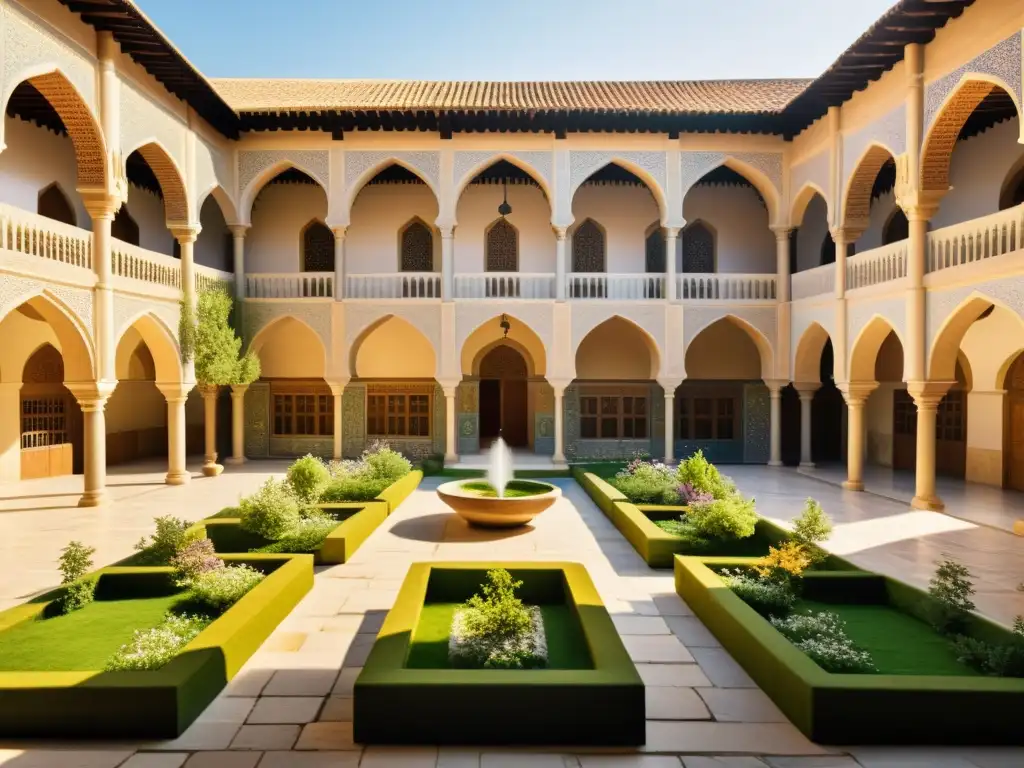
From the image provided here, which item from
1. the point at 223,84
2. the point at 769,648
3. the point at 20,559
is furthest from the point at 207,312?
the point at 769,648

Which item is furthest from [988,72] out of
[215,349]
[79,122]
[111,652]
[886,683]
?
[215,349]

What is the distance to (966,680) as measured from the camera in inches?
167

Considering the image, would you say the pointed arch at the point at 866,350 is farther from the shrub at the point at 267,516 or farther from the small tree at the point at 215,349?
the small tree at the point at 215,349

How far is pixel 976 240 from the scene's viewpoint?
1063cm

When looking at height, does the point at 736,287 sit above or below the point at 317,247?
below

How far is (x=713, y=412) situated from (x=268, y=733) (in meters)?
16.3

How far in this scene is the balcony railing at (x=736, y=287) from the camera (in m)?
17.0

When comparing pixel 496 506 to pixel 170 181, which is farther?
pixel 170 181

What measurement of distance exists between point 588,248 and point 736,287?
4.28 metres

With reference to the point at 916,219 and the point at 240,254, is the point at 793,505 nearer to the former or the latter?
the point at 916,219

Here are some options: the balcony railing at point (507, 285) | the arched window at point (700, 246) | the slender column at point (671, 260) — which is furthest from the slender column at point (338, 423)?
the arched window at point (700, 246)

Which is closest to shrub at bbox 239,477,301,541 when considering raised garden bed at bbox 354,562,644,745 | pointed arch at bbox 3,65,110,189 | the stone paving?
the stone paving

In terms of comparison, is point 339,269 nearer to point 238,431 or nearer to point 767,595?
point 238,431

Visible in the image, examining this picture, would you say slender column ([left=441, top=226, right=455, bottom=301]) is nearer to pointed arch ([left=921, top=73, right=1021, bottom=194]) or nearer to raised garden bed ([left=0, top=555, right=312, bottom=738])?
pointed arch ([left=921, top=73, right=1021, bottom=194])
